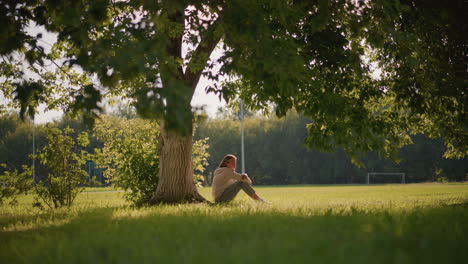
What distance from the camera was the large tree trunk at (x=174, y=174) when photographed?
10664mm

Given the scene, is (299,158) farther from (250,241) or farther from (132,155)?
(250,241)

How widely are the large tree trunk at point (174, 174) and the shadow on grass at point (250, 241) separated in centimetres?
431

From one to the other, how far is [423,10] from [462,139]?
483 cm

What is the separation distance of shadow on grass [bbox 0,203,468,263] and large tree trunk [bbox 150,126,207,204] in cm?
431

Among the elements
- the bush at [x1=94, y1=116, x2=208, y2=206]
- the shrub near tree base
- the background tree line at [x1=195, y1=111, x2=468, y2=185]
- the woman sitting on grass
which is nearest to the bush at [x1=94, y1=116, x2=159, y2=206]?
the bush at [x1=94, y1=116, x2=208, y2=206]

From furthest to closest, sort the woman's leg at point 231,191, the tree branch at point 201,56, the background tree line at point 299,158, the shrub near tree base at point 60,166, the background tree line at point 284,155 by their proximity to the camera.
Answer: the background tree line at point 284,155 → the background tree line at point 299,158 → the shrub near tree base at point 60,166 → the woman's leg at point 231,191 → the tree branch at point 201,56

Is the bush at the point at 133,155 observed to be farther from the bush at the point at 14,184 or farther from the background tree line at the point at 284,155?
the background tree line at the point at 284,155

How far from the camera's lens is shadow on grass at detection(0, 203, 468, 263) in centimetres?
378

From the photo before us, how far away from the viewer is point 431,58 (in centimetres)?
979

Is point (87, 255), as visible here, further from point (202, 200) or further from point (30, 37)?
point (202, 200)

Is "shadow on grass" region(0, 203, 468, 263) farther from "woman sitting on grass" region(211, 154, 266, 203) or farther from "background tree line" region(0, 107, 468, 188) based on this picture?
"background tree line" region(0, 107, 468, 188)

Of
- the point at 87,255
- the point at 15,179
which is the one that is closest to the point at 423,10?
the point at 87,255

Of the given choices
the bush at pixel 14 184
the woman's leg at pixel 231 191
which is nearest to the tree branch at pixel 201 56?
the woman's leg at pixel 231 191

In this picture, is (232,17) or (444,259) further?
(232,17)
